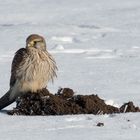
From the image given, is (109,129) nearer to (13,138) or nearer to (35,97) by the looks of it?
(13,138)

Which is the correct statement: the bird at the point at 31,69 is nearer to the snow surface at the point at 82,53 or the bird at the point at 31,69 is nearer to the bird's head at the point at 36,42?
the bird's head at the point at 36,42

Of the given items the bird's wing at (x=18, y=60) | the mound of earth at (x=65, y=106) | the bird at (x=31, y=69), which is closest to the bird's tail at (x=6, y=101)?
the bird at (x=31, y=69)

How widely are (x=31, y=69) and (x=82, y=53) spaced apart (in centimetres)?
489

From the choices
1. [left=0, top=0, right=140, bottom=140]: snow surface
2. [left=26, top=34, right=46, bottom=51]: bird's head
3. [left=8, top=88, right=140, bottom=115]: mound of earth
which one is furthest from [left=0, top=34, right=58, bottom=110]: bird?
[left=0, top=0, right=140, bottom=140]: snow surface

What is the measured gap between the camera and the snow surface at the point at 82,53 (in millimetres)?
6910

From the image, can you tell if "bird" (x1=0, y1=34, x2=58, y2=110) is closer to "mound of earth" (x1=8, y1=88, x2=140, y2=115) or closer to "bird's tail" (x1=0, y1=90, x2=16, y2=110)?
"bird's tail" (x1=0, y1=90, x2=16, y2=110)

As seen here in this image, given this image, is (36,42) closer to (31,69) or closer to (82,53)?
(31,69)

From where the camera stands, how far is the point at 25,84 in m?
8.77

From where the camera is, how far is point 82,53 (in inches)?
532

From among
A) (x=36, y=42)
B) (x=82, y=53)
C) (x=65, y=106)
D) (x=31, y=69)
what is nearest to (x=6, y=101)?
(x=31, y=69)

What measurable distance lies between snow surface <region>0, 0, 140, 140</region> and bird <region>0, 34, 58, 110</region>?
0.78 m

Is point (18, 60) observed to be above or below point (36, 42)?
below

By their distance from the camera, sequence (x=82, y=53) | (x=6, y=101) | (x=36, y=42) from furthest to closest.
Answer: (x=82, y=53) < (x=36, y=42) < (x=6, y=101)

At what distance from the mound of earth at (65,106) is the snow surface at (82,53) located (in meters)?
0.31
